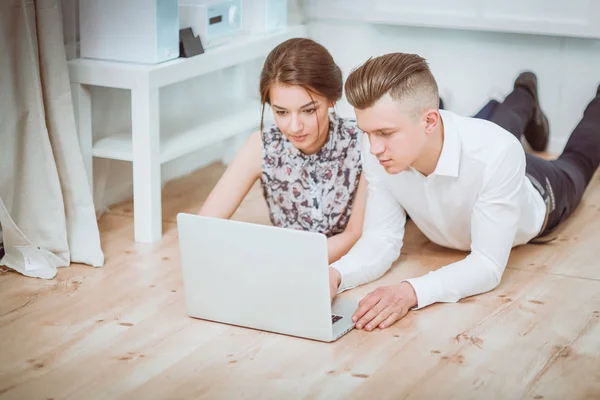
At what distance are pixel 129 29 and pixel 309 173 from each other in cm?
69

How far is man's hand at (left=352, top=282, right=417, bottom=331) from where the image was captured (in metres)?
2.16

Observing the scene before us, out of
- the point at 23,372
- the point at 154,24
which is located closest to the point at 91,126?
the point at 154,24

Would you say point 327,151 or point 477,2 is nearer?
point 327,151

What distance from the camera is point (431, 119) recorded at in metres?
2.15

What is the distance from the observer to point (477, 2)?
3.53m

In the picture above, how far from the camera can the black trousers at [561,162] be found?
8.74ft

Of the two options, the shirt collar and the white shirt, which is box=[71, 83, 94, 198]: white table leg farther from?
the shirt collar

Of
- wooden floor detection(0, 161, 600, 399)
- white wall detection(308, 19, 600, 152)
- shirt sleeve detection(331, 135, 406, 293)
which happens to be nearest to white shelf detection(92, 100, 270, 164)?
wooden floor detection(0, 161, 600, 399)

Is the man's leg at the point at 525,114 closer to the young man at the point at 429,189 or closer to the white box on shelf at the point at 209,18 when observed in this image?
the young man at the point at 429,189

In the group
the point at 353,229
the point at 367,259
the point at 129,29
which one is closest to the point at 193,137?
the point at 129,29

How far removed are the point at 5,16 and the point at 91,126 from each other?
0.54 meters

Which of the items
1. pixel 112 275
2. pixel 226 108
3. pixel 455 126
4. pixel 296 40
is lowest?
pixel 112 275

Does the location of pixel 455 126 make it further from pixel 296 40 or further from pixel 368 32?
pixel 368 32

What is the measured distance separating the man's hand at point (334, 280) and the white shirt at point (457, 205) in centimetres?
2
